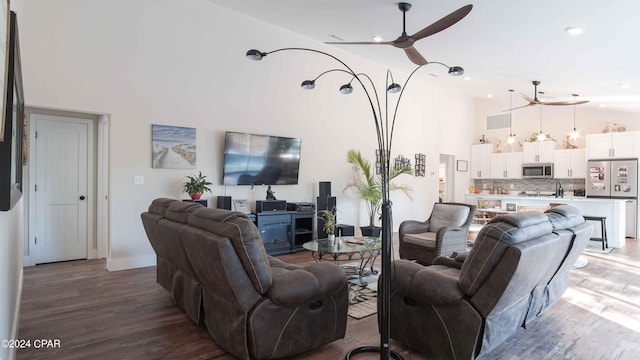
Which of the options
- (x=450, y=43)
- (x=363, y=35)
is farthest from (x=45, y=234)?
(x=450, y=43)

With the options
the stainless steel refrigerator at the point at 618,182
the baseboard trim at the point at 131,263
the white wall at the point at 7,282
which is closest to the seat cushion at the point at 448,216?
the baseboard trim at the point at 131,263

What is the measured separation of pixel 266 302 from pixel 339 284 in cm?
55

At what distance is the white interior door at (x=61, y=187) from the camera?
197 inches

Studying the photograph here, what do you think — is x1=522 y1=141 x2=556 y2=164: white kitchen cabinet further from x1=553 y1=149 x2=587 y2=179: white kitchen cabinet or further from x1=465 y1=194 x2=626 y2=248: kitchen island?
x1=465 y1=194 x2=626 y2=248: kitchen island

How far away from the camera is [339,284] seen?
2600 millimetres

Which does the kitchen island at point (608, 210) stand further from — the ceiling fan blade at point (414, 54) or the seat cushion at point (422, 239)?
the ceiling fan blade at point (414, 54)

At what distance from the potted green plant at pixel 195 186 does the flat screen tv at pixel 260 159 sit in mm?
436

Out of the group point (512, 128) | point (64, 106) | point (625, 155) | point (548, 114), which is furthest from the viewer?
point (512, 128)

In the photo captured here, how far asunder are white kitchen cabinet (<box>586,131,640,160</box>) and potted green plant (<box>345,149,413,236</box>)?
433 centimetres

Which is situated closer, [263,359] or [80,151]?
[263,359]

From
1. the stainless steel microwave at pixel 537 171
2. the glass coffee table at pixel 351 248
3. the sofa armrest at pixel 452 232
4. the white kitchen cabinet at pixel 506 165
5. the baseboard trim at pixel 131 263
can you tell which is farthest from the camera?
the white kitchen cabinet at pixel 506 165

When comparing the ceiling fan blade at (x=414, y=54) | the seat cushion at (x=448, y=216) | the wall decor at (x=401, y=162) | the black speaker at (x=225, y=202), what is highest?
the ceiling fan blade at (x=414, y=54)

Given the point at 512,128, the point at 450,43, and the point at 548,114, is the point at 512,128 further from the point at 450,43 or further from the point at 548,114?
the point at 450,43

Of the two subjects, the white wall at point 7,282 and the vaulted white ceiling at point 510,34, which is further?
the vaulted white ceiling at point 510,34
